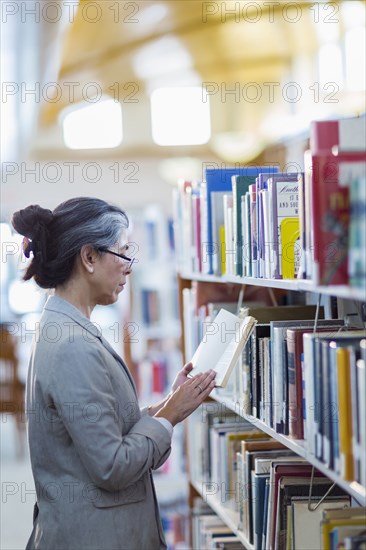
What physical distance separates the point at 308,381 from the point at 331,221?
523 mm

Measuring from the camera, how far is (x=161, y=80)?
934 centimetres

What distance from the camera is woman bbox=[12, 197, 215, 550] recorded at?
2.40 metres

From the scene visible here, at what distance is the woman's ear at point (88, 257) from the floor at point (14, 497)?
3.33m

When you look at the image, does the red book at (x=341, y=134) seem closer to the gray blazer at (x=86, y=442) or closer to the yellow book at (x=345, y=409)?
the yellow book at (x=345, y=409)

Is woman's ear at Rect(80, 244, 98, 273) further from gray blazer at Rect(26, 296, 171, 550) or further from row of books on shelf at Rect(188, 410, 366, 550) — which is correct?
row of books on shelf at Rect(188, 410, 366, 550)

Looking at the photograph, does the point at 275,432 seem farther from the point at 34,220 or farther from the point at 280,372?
the point at 34,220

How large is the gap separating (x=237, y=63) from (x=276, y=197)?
606 cm

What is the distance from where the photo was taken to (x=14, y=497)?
22.5ft

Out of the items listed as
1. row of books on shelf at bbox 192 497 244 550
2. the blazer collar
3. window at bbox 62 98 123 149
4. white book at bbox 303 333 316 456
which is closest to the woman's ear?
the blazer collar

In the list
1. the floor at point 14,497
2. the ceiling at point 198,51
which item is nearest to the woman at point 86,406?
the ceiling at point 198,51

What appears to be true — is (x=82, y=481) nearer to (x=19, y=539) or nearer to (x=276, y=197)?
(x=276, y=197)

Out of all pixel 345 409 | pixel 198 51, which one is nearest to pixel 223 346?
pixel 345 409

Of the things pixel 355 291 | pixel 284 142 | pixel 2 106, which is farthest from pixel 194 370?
pixel 284 142

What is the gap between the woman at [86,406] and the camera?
2.40m
